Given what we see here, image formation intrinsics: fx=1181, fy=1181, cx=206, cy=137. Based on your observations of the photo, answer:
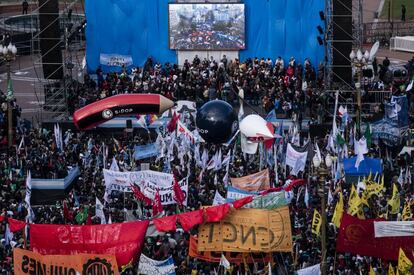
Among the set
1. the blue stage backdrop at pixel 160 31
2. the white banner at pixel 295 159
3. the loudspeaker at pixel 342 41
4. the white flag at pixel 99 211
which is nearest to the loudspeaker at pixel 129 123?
the loudspeaker at pixel 342 41

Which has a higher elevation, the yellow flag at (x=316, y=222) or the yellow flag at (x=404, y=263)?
the yellow flag at (x=316, y=222)

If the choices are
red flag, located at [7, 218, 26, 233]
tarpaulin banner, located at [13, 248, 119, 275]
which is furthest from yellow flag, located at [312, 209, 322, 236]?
red flag, located at [7, 218, 26, 233]

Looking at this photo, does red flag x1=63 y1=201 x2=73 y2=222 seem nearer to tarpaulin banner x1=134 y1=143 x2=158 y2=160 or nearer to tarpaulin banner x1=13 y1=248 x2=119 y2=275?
tarpaulin banner x1=13 y1=248 x2=119 y2=275

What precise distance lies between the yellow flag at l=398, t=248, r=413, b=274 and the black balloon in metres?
12.7

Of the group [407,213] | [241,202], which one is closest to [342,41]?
[407,213]

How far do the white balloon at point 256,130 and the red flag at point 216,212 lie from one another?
860 centimetres

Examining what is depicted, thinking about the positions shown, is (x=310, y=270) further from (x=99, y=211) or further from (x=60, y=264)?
(x=99, y=211)

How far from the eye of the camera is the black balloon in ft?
125

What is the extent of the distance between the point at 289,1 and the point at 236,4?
7.78 ft

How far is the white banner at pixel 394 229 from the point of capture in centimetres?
2784

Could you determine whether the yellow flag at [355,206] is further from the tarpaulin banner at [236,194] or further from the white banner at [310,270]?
the white banner at [310,270]

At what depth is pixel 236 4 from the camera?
52.8 m

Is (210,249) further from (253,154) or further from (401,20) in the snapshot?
(401,20)

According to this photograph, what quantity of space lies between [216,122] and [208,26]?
15513 millimetres
